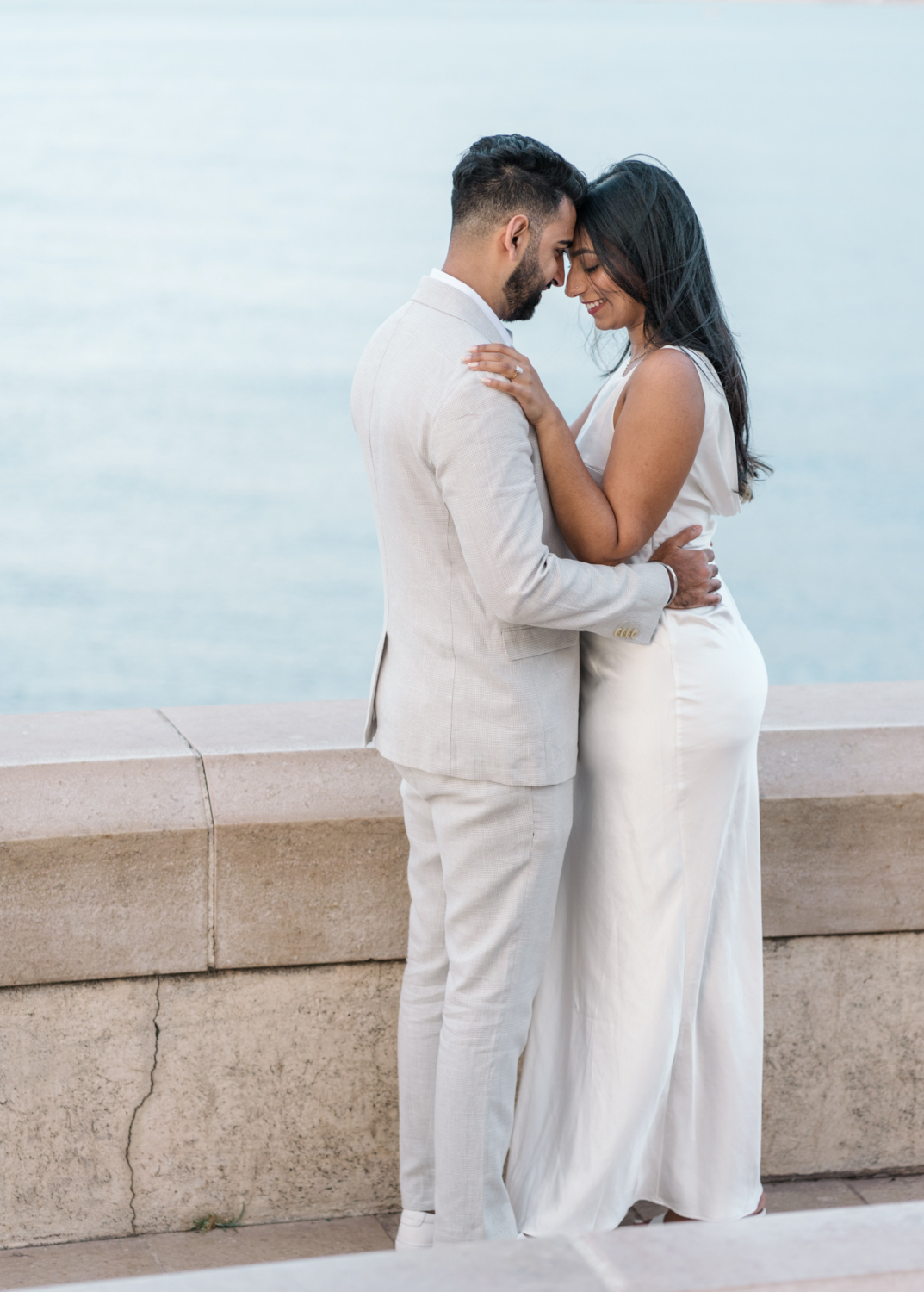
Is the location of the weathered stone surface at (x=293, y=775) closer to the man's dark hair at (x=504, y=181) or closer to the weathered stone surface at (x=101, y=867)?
the weathered stone surface at (x=101, y=867)

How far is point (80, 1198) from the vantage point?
2.38 m

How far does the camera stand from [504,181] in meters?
2.05

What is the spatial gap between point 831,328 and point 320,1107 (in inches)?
1539

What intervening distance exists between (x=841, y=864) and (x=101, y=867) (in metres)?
1.28

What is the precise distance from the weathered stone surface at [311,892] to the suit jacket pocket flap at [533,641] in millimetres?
467

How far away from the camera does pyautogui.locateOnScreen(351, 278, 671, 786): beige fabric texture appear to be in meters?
1.92

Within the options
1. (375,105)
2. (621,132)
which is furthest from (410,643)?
(621,132)

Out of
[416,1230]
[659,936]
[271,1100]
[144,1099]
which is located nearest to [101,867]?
[144,1099]

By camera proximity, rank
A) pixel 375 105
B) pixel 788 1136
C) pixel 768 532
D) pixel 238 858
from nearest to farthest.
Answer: pixel 238 858
pixel 788 1136
pixel 768 532
pixel 375 105

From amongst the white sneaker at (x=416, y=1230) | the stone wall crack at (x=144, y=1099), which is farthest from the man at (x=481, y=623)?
the stone wall crack at (x=144, y=1099)

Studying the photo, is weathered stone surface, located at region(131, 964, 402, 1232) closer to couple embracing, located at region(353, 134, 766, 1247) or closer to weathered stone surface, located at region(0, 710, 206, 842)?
couple embracing, located at region(353, 134, 766, 1247)

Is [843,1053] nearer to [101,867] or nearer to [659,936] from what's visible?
[659,936]

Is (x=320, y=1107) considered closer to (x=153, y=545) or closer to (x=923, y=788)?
(x=923, y=788)

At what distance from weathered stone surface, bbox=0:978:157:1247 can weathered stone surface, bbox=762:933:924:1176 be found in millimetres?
1130
